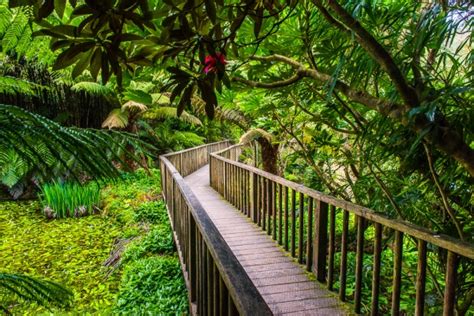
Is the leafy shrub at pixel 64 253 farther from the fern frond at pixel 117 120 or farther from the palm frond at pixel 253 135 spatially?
the palm frond at pixel 253 135

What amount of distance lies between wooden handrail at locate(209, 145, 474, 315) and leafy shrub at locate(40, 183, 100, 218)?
3.11 metres

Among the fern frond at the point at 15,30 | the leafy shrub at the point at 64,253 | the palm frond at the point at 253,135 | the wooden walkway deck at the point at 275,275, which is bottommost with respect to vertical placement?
the leafy shrub at the point at 64,253

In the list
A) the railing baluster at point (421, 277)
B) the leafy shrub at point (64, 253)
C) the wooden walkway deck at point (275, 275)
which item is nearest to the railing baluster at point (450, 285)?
the railing baluster at point (421, 277)

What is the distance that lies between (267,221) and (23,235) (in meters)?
4.75

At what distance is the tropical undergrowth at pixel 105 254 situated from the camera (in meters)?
3.62

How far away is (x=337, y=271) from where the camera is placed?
3764 mm

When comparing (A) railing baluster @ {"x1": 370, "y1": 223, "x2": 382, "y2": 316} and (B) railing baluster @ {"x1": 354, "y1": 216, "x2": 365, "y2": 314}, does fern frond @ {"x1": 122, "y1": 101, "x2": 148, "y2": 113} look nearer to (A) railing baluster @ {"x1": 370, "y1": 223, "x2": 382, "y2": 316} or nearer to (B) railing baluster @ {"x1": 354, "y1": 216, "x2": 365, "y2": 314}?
(B) railing baluster @ {"x1": 354, "y1": 216, "x2": 365, "y2": 314}

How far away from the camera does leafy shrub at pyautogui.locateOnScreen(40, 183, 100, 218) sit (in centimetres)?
671

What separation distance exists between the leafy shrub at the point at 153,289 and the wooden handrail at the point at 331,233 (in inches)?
47.9

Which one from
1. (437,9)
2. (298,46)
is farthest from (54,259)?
(437,9)

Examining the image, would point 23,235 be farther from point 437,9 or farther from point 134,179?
point 437,9

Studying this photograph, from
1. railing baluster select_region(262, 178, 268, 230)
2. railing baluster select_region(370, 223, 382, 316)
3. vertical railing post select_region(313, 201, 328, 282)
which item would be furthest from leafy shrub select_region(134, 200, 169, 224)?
railing baluster select_region(370, 223, 382, 316)

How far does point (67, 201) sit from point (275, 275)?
5.46 meters

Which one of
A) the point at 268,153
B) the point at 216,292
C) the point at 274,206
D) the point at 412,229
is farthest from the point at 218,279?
the point at 268,153
